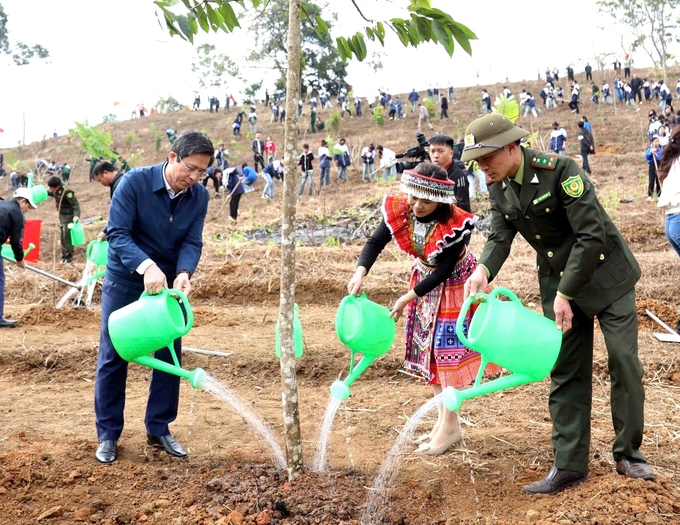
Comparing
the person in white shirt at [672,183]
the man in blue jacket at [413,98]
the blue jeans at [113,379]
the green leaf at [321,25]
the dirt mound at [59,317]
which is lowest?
the dirt mound at [59,317]

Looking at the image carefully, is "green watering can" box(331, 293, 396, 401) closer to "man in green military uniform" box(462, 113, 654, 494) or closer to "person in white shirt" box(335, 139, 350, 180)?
"man in green military uniform" box(462, 113, 654, 494)

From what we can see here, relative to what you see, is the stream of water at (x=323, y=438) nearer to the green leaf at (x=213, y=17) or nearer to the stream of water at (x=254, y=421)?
the stream of water at (x=254, y=421)

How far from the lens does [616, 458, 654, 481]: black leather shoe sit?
2523 millimetres

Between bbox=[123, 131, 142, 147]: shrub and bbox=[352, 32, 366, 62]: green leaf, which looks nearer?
bbox=[352, 32, 366, 62]: green leaf

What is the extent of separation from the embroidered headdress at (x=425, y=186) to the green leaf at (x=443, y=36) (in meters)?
0.72

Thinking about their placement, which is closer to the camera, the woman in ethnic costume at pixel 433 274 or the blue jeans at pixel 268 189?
the woman in ethnic costume at pixel 433 274

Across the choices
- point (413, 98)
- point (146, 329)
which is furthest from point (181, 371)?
point (413, 98)

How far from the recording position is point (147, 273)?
2.76m

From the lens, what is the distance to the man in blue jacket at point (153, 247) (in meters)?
2.97

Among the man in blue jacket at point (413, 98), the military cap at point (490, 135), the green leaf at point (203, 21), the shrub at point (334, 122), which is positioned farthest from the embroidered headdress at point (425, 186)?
the man in blue jacket at point (413, 98)

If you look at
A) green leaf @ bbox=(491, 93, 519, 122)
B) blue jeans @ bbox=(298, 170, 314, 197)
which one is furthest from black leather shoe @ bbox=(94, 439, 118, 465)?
blue jeans @ bbox=(298, 170, 314, 197)

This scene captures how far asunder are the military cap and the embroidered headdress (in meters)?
0.34

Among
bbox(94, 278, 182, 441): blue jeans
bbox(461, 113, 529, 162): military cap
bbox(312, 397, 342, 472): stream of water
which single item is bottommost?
bbox(312, 397, 342, 472): stream of water

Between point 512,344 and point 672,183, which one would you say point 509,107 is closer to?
point 672,183
